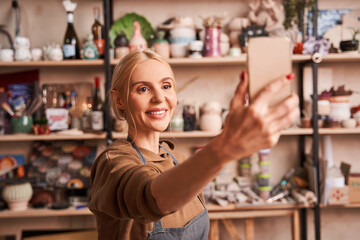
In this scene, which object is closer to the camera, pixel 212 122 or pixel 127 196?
pixel 127 196

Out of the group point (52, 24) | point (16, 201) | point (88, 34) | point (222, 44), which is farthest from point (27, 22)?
point (222, 44)

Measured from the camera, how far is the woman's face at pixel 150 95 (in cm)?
96

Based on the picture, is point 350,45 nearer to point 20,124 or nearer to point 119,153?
point 119,153

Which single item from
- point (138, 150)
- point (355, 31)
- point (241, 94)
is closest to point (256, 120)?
point (241, 94)

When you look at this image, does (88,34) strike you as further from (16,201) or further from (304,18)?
(304,18)

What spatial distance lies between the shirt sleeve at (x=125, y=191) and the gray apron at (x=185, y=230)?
0.17 meters

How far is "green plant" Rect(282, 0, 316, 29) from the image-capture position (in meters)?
2.37

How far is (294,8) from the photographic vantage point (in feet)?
7.80

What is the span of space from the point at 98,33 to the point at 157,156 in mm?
1600

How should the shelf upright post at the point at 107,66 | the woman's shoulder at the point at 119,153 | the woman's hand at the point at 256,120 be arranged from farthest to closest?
the shelf upright post at the point at 107,66 < the woman's shoulder at the point at 119,153 < the woman's hand at the point at 256,120

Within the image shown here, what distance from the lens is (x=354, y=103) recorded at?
2.62 meters

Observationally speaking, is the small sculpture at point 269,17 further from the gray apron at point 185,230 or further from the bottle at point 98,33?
the gray apron at point 185,230

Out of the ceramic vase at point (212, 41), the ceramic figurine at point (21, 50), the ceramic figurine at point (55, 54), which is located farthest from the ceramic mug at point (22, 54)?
the ceramic vase at point (212, 41)

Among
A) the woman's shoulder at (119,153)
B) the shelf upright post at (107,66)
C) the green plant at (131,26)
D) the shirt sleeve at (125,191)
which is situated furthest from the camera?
the green plant at (131,26)
